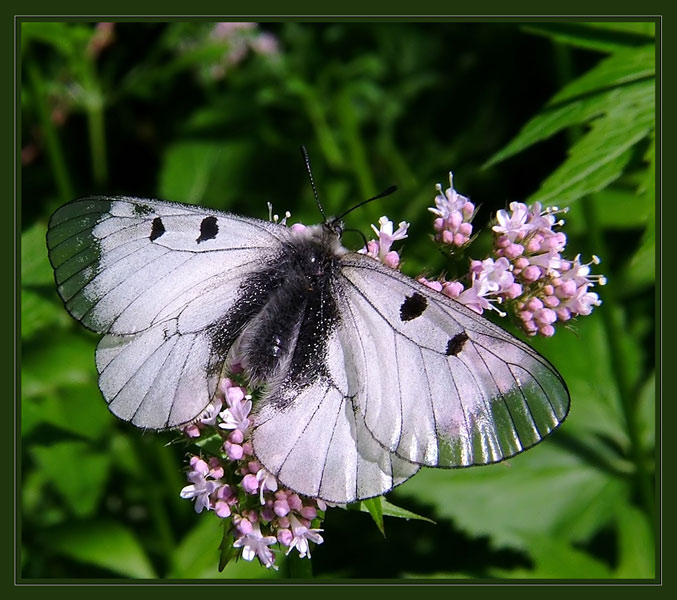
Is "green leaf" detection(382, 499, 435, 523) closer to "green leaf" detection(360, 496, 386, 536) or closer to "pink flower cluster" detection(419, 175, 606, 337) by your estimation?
"green leaf" detection(360, 496, 386, 536)

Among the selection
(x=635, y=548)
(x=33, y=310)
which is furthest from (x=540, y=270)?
(x=33, y=310)

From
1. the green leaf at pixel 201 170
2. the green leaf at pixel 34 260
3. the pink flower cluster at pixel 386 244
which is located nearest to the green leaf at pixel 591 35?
the pink flower cluster at pixel 386 244

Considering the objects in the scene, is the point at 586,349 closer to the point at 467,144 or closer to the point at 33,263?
the point at 467,144

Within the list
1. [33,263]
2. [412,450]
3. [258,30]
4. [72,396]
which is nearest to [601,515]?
[412,450]

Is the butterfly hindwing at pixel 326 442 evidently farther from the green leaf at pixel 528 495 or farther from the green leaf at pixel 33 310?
the green leaf at pixel 528 495

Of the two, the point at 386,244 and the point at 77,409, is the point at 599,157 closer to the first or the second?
the point at 386,244
